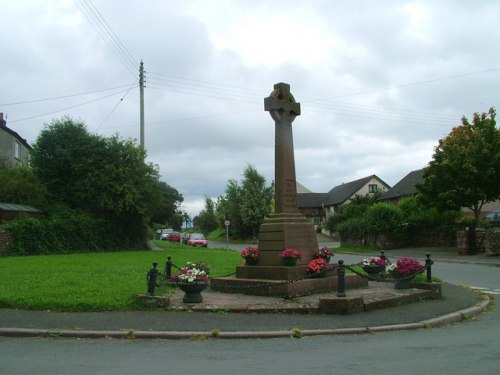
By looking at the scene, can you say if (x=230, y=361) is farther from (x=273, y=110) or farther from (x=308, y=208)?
(x=308, y=208)

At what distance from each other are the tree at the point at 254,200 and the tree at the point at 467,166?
36.2 metres

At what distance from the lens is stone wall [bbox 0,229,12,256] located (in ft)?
96.3

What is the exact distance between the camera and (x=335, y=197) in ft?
297

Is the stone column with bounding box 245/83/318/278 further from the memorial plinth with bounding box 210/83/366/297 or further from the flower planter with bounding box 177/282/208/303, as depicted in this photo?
the flower planter with bounding box 177/282/208/303

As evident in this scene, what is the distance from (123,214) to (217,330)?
29.4 metres

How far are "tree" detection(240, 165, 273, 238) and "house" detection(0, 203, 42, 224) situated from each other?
36461mm

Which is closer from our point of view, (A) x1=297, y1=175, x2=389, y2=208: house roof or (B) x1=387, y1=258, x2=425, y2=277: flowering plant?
(B) x1=387, y1=258, x2=425, y2=277: flowering plant

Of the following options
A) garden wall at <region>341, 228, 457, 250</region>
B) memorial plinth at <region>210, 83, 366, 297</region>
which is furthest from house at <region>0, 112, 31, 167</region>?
memorial plinth at <region>210, 83, 366, 297</region>

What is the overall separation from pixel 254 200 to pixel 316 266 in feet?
183

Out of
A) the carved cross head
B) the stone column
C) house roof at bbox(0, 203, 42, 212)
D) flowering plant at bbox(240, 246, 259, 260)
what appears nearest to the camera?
the stone column

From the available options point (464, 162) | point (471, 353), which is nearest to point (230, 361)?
point (471, 353)

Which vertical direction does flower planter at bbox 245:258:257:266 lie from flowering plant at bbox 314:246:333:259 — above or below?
below

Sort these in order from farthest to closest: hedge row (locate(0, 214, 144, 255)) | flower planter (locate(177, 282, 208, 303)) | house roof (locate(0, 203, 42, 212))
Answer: house roof (locate(0, 203, 42, 212)) → hedge row (locate(0, 214, 144, 255)) → flower planter (locate(177, 282, 208, 303))

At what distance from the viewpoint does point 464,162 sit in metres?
29.8
